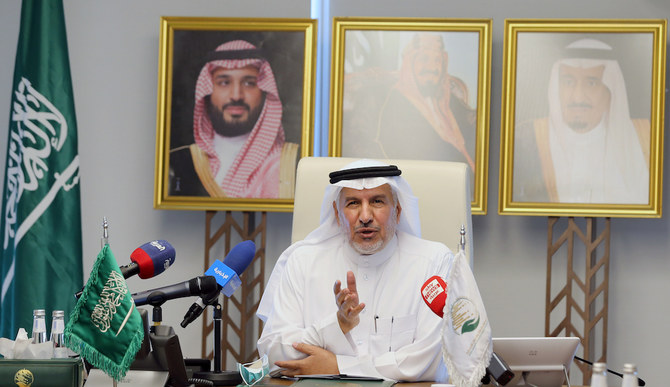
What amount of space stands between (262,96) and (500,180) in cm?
132

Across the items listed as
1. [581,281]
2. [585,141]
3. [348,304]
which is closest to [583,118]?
[585,141]

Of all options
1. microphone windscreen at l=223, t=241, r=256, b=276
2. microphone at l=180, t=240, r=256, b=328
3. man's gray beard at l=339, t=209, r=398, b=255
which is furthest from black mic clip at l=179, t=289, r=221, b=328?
man's gray beard at l=339, t=209, r=398, b=255

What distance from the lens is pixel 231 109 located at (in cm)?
436

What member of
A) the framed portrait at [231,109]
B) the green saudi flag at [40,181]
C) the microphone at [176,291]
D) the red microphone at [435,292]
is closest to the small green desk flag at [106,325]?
the microphone at [176,291]

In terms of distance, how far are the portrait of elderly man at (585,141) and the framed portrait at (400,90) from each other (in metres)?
0.32

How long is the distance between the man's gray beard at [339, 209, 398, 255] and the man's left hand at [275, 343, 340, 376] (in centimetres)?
52

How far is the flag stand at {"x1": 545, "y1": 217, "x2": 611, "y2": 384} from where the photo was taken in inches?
164

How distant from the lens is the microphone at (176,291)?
2.10 meters

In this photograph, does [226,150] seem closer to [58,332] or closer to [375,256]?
[375,256]

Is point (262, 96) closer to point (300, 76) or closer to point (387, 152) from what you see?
point (300, 76)

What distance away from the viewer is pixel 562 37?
421cm

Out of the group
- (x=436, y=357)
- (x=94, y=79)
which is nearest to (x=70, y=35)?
(x=94, y=79)

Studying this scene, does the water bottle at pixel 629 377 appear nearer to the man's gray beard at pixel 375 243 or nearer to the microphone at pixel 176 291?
the microphone at pixel 176 291

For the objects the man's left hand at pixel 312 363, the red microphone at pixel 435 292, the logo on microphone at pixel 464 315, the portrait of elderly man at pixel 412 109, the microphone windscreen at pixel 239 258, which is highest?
the portrait of elderly man at pixel 412 109
